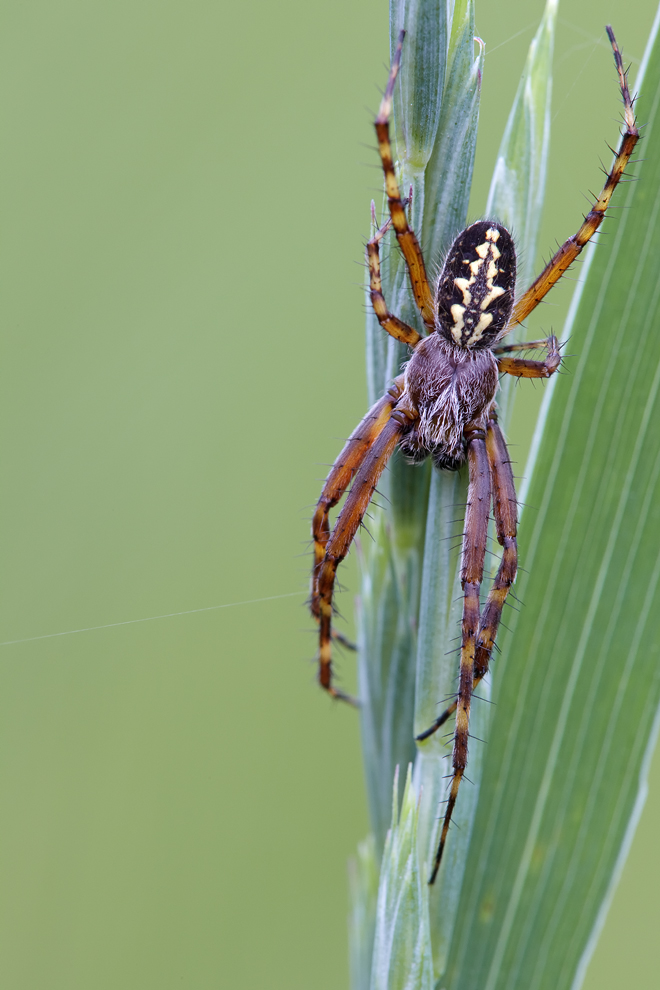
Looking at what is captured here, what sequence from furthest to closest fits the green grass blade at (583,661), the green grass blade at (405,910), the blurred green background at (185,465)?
the blurred green background at (185,465)
the green grass blade at (583,661)
the green grass blade at (405,910)

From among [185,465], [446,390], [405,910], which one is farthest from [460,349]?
[185,465]

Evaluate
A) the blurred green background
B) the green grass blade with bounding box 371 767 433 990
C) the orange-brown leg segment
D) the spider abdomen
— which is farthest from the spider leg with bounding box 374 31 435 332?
the blurred green background

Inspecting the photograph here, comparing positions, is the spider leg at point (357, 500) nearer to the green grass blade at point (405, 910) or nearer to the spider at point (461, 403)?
the spider at point (461, 403)

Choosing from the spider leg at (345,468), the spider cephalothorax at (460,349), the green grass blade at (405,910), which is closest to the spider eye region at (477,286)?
the spider cephalothorax at (460,349)

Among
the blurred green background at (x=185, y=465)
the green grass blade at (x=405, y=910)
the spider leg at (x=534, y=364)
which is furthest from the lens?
the blurred green background at (x=185, y=465)

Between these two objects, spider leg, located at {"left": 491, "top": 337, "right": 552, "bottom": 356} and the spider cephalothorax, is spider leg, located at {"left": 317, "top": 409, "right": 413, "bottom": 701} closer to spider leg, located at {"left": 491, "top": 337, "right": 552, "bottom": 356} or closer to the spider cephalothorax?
the spider cephalothorax

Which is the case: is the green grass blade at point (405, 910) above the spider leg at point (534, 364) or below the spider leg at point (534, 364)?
below
